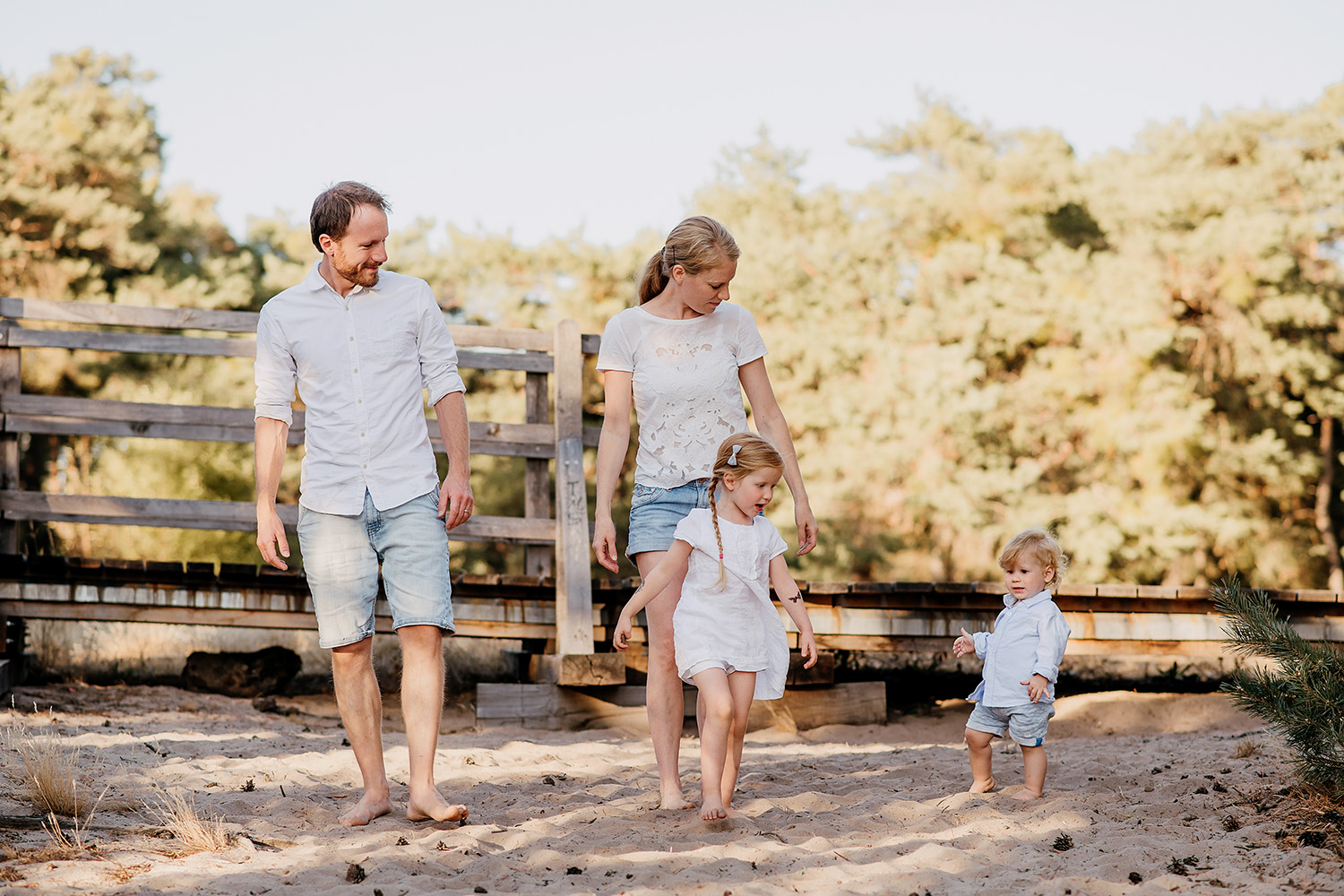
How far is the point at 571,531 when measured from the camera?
21.1 feet

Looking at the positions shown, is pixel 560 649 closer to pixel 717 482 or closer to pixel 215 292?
pixel 717 482

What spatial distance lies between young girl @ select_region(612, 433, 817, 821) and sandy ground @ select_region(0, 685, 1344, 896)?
0.98 feet

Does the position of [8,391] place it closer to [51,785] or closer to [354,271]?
[51,785]

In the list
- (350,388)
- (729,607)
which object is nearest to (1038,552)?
(729,607)

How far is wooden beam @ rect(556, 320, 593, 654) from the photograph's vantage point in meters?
6.36

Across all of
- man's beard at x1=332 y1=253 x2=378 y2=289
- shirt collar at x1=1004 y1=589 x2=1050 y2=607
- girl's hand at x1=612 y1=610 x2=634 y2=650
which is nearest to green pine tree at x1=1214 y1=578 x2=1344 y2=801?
shirt collar at x1=1004 y1=589 x2=1050 y2=607

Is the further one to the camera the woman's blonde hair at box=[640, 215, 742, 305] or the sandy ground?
the woman's blonde hair at box=[640, 215, 742, 305]

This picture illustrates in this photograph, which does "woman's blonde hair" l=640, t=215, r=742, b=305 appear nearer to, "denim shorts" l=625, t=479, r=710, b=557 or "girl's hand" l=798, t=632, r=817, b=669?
"denim shorts" l=625, t=479, r=710, b=557

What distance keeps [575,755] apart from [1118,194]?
17.0m

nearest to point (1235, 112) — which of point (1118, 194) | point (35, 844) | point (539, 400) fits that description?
point (1118, 194)

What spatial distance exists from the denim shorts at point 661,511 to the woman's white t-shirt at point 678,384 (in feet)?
0.10

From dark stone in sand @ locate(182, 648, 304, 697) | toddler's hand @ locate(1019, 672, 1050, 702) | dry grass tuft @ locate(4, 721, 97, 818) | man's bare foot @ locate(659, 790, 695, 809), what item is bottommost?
dark stone in sand @ locate(182, 648, 304, 697)

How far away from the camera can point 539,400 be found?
22.9ft

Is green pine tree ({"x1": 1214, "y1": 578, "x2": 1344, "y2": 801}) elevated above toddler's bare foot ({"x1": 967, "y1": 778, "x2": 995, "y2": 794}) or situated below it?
above
